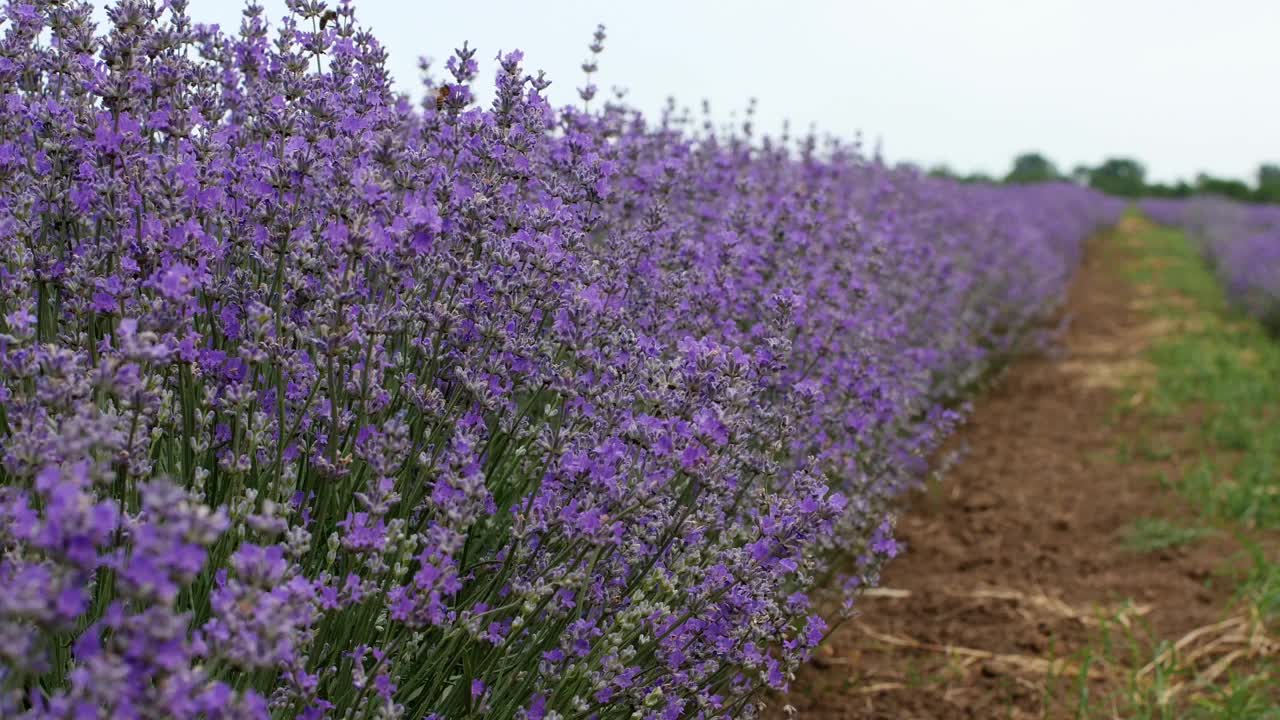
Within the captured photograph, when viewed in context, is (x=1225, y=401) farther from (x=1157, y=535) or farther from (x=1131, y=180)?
(x=1131, y=180)

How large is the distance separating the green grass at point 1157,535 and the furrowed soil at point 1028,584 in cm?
3

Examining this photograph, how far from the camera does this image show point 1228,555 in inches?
184

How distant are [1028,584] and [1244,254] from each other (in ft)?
30.8

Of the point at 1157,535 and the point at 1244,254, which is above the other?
the point at 1244,254

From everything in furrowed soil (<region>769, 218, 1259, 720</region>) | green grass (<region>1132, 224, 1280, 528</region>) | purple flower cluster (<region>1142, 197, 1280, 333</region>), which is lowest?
furrowed soil (<region>769, 218, 1259, 720</region>)

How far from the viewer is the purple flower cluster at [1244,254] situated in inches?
400

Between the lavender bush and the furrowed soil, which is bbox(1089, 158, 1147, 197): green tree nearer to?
the furrowed soil

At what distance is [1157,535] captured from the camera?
16.1 ft

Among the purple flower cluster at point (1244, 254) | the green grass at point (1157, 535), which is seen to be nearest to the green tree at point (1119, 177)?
the purple flower cluster at point (1244, 254)

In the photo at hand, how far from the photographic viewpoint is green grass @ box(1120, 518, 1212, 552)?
15.7 ft

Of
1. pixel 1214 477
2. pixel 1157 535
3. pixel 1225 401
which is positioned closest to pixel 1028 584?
pixel 1157 535

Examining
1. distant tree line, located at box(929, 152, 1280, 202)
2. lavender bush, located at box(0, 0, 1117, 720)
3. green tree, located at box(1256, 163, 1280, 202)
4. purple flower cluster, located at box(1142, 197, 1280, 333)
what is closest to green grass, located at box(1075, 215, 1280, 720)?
purple flower cluster, located at box(1142, 197, 1280, 333)

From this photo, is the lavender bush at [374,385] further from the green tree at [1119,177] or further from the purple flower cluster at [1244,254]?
the green tree at [1119,177]

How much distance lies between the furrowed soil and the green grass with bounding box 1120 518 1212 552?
0.09 feet
